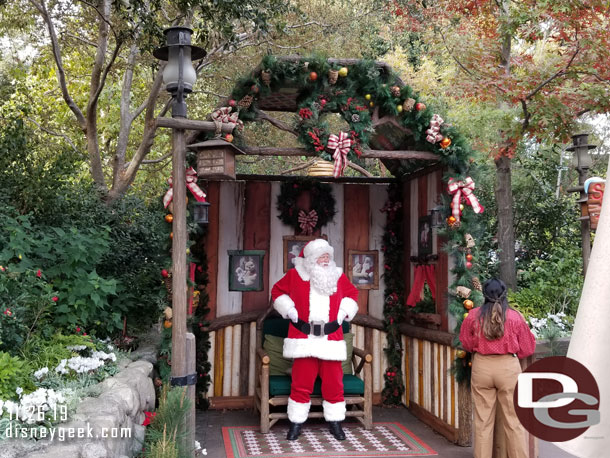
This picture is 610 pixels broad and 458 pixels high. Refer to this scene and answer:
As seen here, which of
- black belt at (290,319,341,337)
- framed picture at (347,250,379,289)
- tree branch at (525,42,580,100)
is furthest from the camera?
tree branch at (525,42,580,100)

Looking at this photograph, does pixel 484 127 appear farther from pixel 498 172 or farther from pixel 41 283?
pixel 41 283

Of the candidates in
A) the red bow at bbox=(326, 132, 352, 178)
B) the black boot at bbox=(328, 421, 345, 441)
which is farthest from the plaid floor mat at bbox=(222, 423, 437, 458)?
the red bow at bbox=(326, 132, 352, 178)

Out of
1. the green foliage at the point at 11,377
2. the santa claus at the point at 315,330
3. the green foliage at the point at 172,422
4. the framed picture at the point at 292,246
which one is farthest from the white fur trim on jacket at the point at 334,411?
the green foliage at the point at 11,377

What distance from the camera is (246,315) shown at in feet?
22.7

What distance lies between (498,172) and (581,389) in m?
9.44

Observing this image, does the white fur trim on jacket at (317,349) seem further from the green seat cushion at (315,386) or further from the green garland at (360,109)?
the green garland at (360,109)

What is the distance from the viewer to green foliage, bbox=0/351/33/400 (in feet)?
11.0

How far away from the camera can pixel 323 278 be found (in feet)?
19.3

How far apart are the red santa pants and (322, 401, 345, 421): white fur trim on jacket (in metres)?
0.04

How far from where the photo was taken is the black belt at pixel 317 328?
19.2 feet

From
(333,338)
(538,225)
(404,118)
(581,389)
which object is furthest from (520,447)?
(538,225)

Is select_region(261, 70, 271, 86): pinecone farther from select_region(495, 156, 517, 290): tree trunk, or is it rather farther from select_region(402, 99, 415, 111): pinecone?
select_region(495, 156, 517, 290): tree trunk

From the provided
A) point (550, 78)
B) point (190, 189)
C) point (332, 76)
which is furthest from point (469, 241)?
point (550, 78)

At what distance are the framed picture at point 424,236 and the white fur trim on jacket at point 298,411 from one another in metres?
2.13
